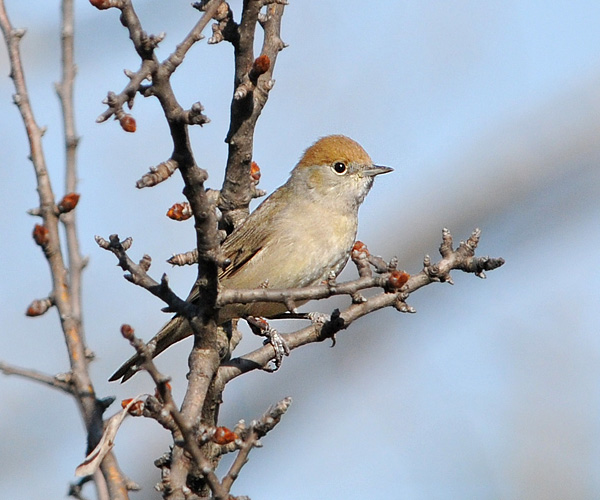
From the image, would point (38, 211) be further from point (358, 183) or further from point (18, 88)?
point (358, 183)

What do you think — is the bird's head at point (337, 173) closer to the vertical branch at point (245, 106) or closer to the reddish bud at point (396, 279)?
the vertical branch at point (245, 106)

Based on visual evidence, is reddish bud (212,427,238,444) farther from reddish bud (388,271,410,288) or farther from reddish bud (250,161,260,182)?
reddish bud (250,161,260,182)

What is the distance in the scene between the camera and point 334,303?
8562 mm

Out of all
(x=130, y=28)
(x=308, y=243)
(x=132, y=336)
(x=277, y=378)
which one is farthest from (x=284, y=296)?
(x=277, y=378)

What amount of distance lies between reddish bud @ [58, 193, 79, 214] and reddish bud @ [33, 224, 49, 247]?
94 millimetres

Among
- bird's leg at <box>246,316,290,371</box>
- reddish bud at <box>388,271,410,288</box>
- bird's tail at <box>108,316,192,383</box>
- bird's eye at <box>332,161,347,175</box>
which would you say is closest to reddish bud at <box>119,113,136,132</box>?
reddish bud at <box>388,271,410,288</box>

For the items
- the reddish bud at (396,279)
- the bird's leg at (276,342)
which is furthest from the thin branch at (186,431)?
the bird's leg at (276,342)

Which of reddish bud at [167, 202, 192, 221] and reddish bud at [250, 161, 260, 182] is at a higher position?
reddish bud at [250, 161, 260, 182]

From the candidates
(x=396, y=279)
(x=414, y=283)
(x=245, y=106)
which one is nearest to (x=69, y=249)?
(x=396, y=279)

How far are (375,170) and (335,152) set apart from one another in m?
0.38

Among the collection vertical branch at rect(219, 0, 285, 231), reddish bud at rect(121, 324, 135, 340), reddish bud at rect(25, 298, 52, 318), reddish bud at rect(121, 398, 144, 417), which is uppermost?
vertical branch at rect(219, 0, 285, 231)

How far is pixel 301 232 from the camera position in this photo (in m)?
6.12

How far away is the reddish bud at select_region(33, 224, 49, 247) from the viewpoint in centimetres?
265

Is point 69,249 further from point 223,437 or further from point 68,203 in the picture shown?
point 223,437
